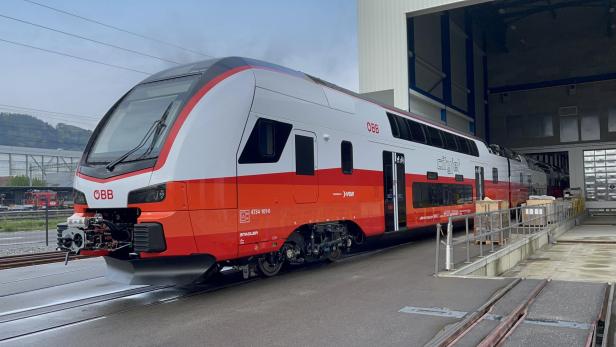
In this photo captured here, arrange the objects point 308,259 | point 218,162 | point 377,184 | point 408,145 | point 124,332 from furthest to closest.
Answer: point 408,145
point 377,184
point 308,259
point 218,162
point 124,332

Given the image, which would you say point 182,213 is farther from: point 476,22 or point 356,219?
point 476,22

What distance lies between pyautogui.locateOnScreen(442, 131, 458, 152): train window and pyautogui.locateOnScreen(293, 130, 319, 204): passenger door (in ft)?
27.3

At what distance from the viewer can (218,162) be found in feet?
23.9

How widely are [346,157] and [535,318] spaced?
5349 mm

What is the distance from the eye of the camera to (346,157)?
10.5 m

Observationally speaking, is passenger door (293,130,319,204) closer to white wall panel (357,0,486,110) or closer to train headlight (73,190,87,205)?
train headlight (73,190,87,205)

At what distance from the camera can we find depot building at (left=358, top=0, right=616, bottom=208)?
3266 centimetres

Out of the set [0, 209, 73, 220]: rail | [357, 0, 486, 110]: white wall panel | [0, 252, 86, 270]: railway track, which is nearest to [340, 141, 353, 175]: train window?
[0, 252, 86, 270]: railway track

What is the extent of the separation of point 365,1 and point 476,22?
1637 cm

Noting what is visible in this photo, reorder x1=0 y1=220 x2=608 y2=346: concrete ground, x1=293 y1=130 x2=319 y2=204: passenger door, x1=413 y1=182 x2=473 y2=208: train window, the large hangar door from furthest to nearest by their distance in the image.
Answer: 1. x1=413 y1=182 x2=473 y2=208: train window
2. the large hangar door
3. x1=293 y1=130 x2=319 y2=204: passenger door
4. x1=0 y1=220 x2=608 y2=346: concrete ground

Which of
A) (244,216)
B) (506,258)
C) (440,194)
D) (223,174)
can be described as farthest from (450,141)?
(223,174)

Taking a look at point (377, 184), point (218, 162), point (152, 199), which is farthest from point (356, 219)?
point (152, 199)

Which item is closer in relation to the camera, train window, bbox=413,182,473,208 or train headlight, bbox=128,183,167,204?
train headlight, bbox=128,183,167,204

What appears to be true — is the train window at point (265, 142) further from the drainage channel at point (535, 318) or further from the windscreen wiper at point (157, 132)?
the drainage channel at point (535, 318)
